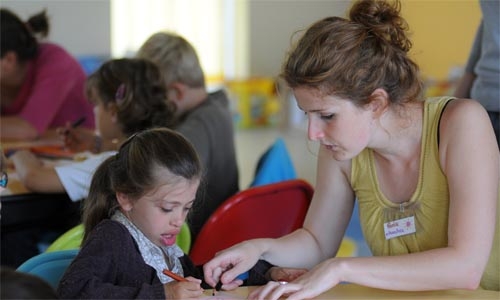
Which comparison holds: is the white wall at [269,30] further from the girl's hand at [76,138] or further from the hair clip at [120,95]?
the hair clip at [120,95]

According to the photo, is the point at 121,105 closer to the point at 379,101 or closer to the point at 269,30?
the point at 379,101

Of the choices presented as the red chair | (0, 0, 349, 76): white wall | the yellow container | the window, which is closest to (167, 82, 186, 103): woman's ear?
the red chair

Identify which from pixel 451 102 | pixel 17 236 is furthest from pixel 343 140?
pixel 17 236

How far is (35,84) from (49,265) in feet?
5.49

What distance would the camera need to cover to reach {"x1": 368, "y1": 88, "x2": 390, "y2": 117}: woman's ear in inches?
55.5

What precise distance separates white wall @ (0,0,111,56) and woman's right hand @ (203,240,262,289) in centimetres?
453

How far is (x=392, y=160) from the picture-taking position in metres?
1.56

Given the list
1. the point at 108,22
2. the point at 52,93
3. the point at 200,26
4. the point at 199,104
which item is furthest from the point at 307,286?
the point at 200,26

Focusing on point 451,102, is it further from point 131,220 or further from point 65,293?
point 65,293

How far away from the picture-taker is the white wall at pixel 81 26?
224 inches

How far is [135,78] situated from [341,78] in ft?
3.71

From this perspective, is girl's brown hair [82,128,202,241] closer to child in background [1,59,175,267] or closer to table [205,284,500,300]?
table [205,284,500,300]

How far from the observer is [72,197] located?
6.84 ft

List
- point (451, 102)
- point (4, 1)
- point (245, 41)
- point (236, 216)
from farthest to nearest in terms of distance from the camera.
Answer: point (245, 41), point (4, 1), point (236, 216), point (451, 102)
